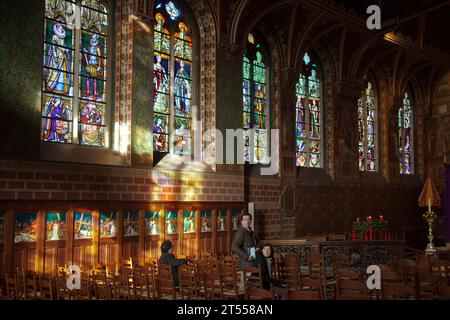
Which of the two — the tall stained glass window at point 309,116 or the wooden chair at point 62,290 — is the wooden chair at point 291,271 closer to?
the wooden chair at point 62,290

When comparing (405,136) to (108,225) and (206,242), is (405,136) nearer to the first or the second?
(206,242)

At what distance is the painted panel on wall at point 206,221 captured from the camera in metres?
15.0

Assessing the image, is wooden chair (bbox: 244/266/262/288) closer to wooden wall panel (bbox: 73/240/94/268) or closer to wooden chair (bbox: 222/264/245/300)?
wooden chair (bbox: 222/264/245/300)

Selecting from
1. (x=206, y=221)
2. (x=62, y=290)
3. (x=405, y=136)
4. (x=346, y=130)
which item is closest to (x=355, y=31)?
(x=346, y=130)

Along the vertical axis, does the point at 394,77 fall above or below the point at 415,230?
above

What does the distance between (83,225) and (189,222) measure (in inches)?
Result: 134

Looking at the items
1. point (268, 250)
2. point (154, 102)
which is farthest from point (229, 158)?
point (268, 250)

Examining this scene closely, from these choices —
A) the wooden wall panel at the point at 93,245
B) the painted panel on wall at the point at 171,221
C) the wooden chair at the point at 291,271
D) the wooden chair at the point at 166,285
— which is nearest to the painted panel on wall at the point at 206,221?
the wooden wall panel at the point at 93,245

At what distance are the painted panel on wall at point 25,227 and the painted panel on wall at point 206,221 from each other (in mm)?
5186

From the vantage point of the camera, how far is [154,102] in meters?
14.5

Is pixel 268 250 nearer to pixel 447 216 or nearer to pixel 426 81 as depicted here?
pixel 447 216

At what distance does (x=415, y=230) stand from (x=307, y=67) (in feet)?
29.9

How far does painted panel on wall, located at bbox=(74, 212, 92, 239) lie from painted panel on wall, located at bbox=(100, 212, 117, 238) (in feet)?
1.09

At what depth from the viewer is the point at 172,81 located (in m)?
15.0
